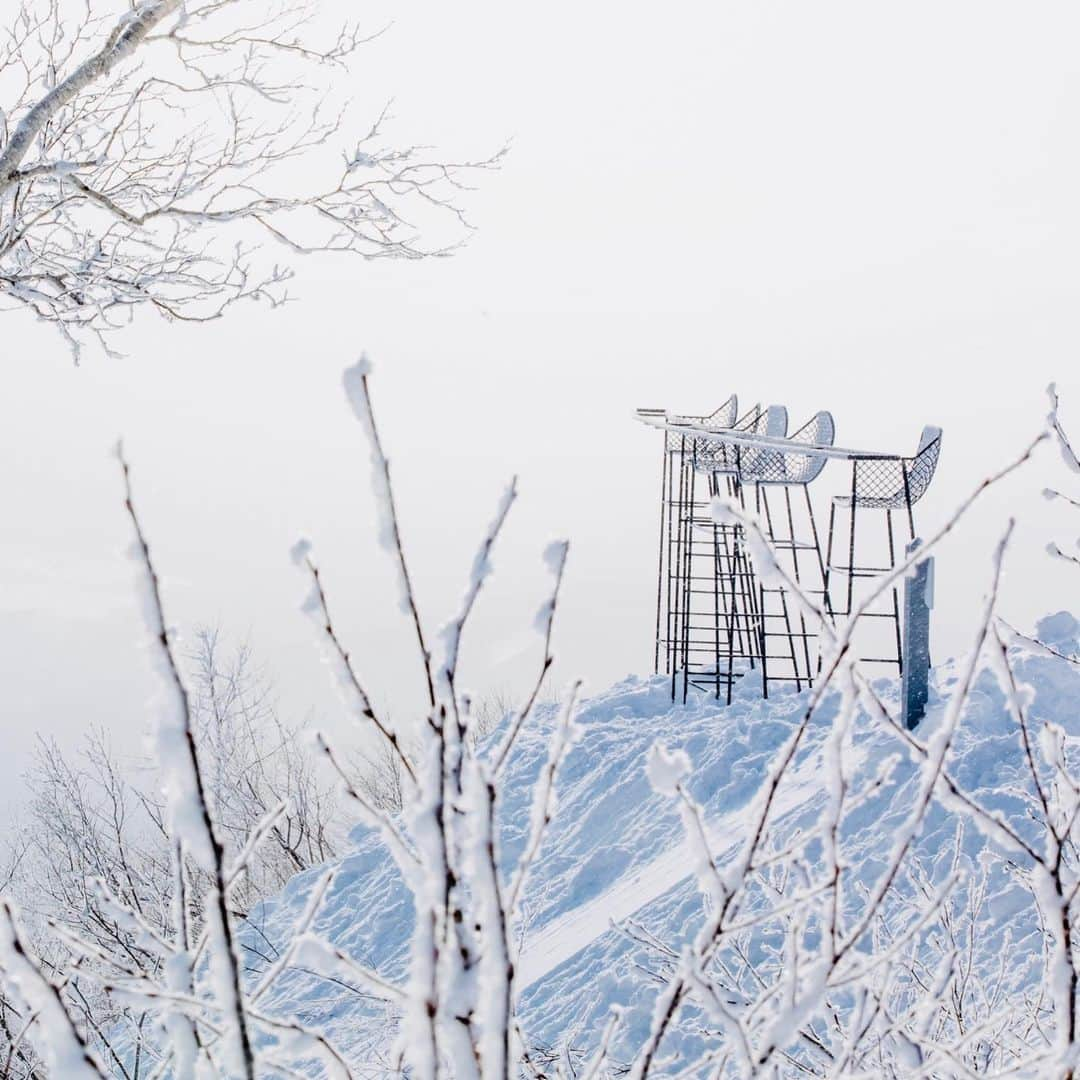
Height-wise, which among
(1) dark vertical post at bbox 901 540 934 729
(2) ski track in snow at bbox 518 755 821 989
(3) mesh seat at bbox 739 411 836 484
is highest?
(3) mesh seat at bbox 739 411 836 484

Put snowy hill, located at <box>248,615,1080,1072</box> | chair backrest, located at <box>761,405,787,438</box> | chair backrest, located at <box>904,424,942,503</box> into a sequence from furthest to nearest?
chair backrest, located at <box>761,405,787,438</box>, chair backrest, located at <box>904,424,942,503</box>, snowy hill, located at <box>248,615,1080,1072</box>

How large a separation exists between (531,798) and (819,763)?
232cm

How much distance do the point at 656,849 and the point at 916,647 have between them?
2311 millimetres

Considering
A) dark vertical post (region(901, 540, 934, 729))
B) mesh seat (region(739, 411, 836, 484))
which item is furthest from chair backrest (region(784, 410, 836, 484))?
dark vertical post (region(901, 540, 934, 729))

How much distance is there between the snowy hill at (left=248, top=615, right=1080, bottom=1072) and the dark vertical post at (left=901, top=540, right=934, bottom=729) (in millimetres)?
154

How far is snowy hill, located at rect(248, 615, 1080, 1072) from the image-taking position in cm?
548

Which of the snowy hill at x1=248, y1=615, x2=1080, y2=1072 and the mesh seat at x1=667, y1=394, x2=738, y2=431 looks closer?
the snowy hill at x1=248, y1=615, x2=1080, y2=1072

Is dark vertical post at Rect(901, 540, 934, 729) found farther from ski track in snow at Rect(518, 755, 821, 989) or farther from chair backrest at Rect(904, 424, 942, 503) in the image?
chair backrest at Rect(904, 424, 942, 503)

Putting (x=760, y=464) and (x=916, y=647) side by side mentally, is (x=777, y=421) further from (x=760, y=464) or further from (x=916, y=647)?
(x=916, y=647)

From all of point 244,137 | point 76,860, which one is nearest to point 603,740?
point 244,137

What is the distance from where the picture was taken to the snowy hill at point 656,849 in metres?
5.48

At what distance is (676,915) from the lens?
20.3 ft

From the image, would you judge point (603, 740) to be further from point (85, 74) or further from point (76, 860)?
point (76, 860)

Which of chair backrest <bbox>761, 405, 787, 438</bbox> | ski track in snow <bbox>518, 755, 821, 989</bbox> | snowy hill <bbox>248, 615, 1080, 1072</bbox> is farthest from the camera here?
chair backrest <bbox>761, 405, 787, 438</bbox>
